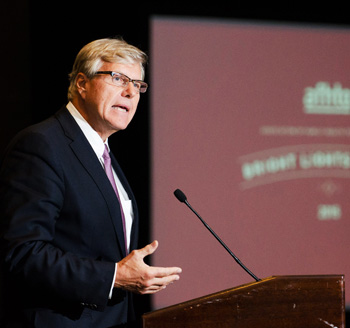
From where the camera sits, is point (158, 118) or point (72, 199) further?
point (158, 118)

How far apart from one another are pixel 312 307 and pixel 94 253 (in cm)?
62

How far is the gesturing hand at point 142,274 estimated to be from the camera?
4.44 feet

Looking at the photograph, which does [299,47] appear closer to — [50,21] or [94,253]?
[50,21]

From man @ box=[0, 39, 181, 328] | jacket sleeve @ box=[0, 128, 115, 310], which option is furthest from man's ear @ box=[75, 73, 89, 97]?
jacket sleeve @ box=[0, 128, 115, 310]

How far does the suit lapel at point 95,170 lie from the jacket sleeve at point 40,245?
5.6 inches

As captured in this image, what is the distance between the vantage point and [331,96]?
3691mm

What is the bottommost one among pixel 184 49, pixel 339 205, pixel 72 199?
pixel 339 205

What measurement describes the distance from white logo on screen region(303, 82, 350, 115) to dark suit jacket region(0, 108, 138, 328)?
7.69ft

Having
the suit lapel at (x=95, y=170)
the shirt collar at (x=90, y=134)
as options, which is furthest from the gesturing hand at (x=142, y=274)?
the shirt collar at (x=90, y=134)

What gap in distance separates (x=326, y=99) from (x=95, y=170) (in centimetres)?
247

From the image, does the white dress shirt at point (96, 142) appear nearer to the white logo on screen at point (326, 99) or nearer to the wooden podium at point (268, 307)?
the wooden podium at point (268, 307)

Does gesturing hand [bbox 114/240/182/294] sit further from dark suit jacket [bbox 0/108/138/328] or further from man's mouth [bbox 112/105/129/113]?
man's mouth [bbox 112/105/129/113]

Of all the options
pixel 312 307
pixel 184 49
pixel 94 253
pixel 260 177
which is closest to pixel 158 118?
pixel 184 49

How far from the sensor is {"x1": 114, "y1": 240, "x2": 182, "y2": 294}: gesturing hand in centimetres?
135
